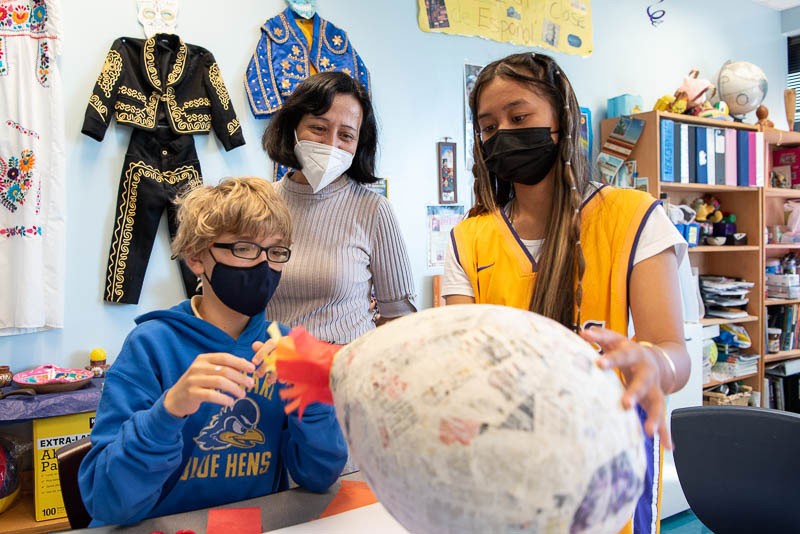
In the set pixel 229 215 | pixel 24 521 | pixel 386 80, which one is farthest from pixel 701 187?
pixel 24 521

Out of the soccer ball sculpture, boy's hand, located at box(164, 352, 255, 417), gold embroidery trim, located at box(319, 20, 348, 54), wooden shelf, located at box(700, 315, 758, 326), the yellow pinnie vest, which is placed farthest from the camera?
wooden shelf, located at box(700, 315, 758, 326)

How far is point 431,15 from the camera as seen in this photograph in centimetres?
322

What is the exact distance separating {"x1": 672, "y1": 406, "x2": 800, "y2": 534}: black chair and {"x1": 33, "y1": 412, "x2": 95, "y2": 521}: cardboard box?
2070 mm

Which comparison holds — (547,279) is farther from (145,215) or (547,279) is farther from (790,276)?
(790,276)

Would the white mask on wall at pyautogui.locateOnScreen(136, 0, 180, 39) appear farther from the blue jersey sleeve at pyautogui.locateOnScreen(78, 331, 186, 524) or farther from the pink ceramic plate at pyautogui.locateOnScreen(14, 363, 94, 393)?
the blue jersey sleeve at pyautogui.locateOnScreen(78, 331, 186, 524)

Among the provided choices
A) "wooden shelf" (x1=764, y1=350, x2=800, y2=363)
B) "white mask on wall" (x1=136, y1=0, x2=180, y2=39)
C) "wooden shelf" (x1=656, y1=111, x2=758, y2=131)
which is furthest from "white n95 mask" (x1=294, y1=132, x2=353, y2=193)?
"wooden shelf" (x1=764, y1=350, x2=800, y2=363)

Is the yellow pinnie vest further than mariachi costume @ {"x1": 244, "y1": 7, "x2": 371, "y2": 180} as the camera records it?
No

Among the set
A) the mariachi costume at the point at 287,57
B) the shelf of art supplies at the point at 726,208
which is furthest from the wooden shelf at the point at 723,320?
the mariachi costume at the point at 287,57

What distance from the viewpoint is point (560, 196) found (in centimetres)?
105

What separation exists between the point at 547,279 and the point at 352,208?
0.73m

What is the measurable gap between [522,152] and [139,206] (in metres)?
1.98

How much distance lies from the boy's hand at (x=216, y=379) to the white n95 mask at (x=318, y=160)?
0.82m

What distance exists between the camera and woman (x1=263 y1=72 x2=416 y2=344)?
1438 mm

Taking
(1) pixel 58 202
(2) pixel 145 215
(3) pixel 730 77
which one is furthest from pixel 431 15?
(3) pixel 730 77
